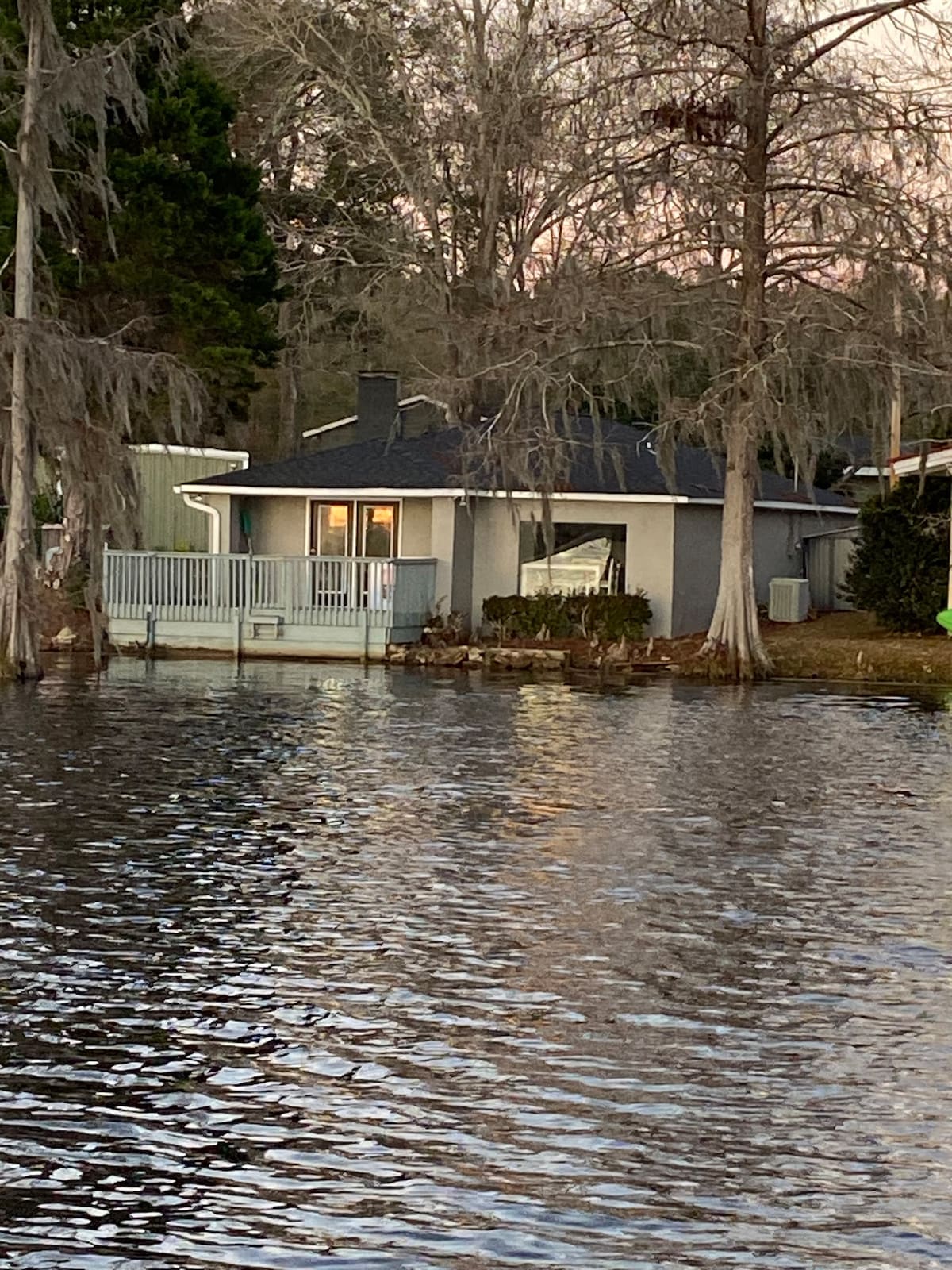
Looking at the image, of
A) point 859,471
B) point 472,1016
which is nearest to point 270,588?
point 859,471

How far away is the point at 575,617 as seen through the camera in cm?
4078

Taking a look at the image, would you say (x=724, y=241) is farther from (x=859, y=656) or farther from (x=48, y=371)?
(x=48, y=371)

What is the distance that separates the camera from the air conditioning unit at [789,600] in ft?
140

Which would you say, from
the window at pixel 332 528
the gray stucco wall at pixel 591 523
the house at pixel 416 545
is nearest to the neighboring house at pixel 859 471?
the house at pixel 416 545

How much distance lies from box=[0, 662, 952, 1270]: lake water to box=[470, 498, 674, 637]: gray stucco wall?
18.3 meters

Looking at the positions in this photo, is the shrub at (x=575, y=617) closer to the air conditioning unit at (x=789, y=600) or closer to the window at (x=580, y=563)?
the window at (x=580, y=563)

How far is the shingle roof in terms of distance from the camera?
41500 millimetres

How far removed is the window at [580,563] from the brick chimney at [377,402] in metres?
6.87

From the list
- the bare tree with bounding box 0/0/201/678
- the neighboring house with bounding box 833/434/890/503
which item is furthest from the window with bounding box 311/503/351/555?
the neighboring house with bounding box 833/434/890/503

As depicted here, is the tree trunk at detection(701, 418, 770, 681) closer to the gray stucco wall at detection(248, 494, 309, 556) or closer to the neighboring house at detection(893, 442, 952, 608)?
the neighboring house at detection(893, 442, 952, 608)

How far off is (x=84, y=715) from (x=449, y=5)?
2968cm

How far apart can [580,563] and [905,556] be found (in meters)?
6.16

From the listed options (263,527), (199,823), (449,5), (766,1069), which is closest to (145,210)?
A: (263,527)

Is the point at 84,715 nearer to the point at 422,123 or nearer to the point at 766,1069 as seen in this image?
the point at 766,1069
